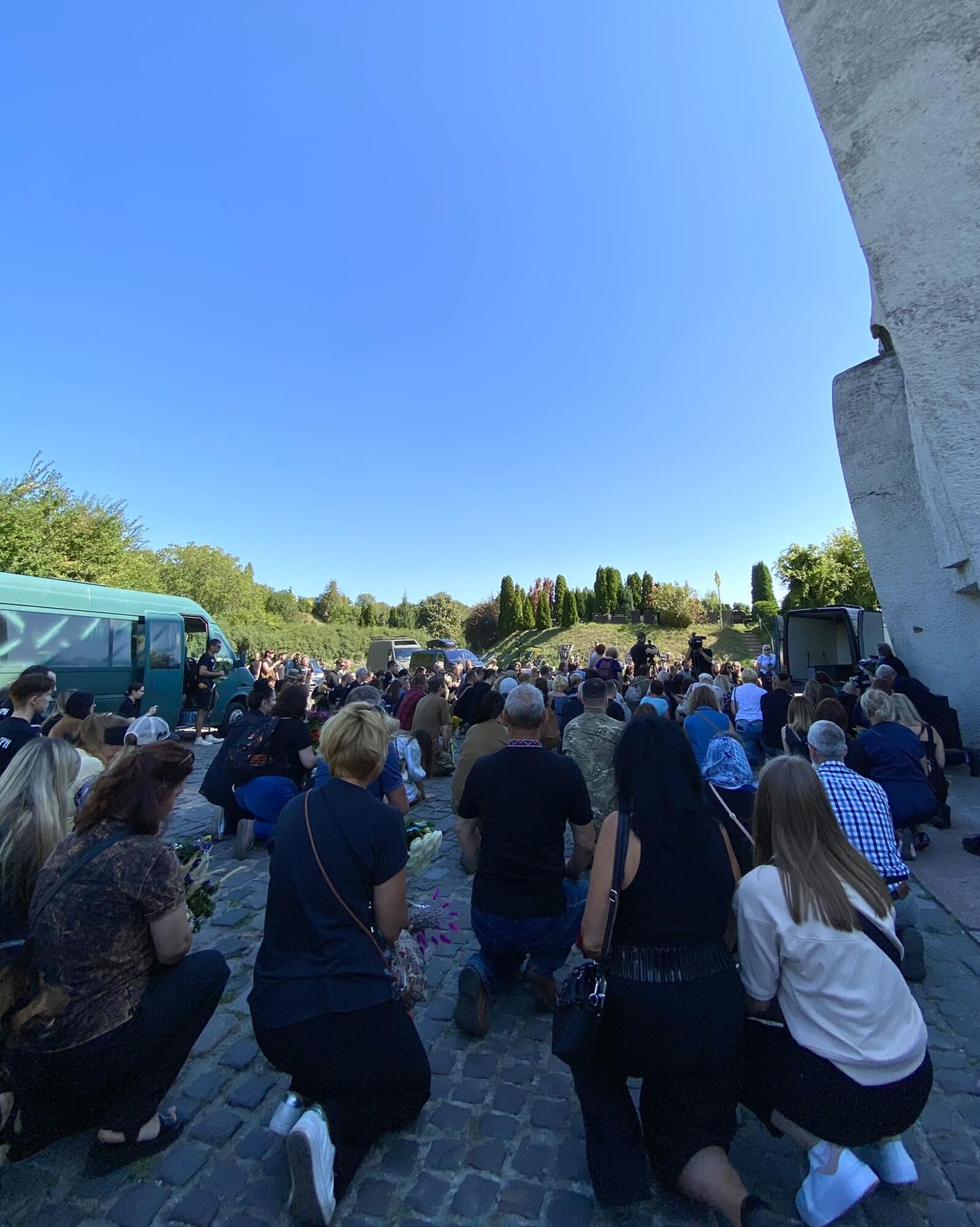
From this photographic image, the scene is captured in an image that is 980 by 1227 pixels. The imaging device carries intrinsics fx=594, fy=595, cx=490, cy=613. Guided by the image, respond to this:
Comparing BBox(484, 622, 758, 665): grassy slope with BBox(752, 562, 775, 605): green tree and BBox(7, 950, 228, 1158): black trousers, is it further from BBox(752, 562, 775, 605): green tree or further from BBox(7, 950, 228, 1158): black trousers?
BBox(7, 950, 228, 1158): black trousers

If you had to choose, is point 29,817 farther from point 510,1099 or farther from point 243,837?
point 243,837

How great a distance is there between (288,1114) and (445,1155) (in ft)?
2.11

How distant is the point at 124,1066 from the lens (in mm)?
2260

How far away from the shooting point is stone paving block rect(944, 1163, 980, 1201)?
2119 millimetres

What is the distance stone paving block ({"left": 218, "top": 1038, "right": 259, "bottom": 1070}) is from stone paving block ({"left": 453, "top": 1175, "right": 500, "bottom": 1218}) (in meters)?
1.31

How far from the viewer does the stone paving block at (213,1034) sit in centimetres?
304

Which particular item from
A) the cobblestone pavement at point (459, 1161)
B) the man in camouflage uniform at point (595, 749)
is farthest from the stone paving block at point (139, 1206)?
the man in camouflage uniform at point (595, 749)

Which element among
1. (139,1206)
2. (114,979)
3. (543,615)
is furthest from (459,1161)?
(543,615)

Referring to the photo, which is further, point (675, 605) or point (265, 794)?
point (675, 605)

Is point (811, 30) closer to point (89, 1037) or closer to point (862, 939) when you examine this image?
point (862, 939)

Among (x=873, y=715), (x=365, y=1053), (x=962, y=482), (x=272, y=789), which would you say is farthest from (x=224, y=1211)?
(x=962, y=482)

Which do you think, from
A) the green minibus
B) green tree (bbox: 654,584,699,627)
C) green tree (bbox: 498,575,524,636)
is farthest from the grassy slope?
the green minibus

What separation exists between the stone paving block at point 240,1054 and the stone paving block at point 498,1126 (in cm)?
123

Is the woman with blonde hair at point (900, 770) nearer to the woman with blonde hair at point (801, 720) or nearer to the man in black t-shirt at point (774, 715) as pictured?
the woman with blonde hair at point (801, 720)
